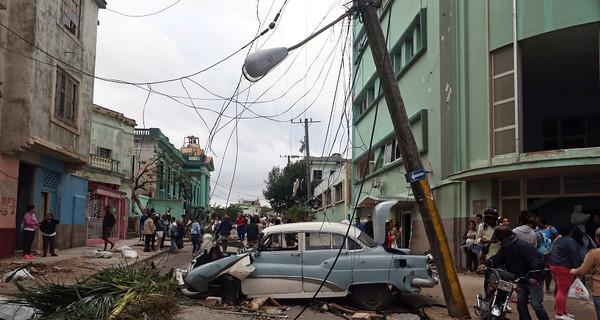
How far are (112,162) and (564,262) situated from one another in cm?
A: 2878

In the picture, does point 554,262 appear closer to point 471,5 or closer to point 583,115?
point 471,5

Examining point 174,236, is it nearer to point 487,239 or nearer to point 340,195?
point 487,239

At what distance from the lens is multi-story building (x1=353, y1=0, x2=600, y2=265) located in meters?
12.4

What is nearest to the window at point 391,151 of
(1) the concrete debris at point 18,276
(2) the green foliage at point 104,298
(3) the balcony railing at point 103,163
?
(1) the concrete debris at point 18,276

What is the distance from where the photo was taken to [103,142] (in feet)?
108

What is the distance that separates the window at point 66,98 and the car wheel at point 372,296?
12.6 meters

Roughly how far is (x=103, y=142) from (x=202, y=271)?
2706 cm

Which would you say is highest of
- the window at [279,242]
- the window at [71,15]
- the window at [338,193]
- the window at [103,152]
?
the window at [71,15]

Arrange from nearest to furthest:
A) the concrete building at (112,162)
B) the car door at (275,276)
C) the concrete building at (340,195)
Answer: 1. the car door at (275,276)
2. the concrete building at (112,162)
3. the concrete building at (340,195)

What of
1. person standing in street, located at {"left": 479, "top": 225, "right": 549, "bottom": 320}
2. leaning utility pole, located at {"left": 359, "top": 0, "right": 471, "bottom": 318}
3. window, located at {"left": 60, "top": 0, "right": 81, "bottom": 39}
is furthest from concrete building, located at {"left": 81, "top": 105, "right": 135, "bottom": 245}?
person standing in street, located at {"left": 479, "top": 225, "right": 549, "bottom": 320}

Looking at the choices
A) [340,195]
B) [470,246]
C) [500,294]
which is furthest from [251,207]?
[500,294]

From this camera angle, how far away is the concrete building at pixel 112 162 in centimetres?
2728

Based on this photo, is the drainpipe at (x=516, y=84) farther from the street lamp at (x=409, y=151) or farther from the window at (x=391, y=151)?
the window at (x=391, y=151)

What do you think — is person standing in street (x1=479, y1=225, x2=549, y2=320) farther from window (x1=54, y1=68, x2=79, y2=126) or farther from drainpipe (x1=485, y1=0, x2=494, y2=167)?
window (x1=54, y1=68, x2=79, y2=126)
